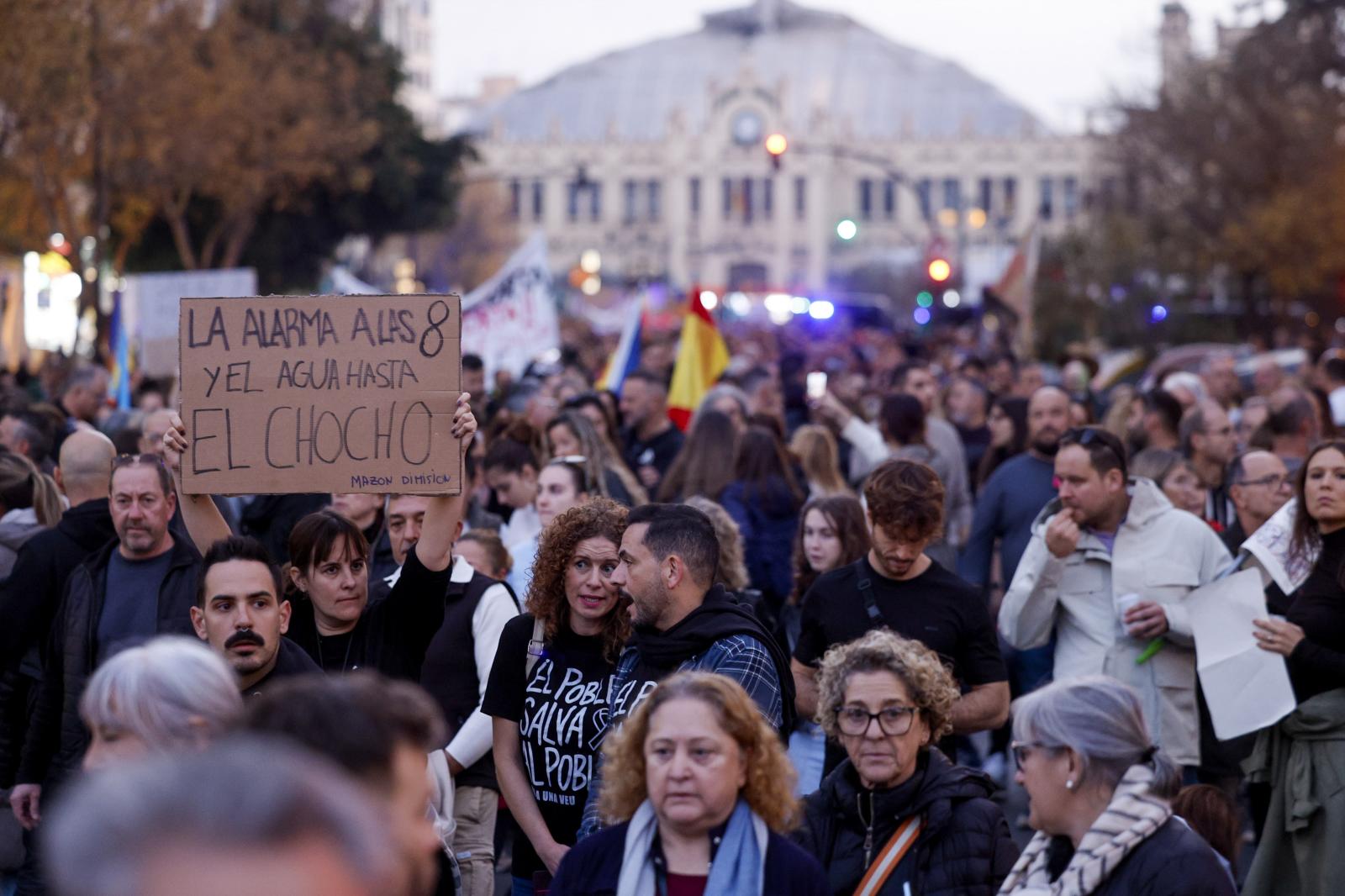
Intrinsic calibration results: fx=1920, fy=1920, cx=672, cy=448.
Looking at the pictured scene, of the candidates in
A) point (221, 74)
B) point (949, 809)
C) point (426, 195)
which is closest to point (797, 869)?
point (949, 809)

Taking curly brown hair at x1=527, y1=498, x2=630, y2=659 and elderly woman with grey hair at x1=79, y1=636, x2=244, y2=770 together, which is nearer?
elderly woman with grey hair at x1=79, y1=636, x2=244, y2=770

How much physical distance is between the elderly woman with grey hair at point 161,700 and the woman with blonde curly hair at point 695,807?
90 centimetres

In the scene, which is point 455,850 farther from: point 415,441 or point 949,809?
point 949,809

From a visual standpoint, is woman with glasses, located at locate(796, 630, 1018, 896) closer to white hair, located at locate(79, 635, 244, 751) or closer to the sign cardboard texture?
the sign cardboard texture

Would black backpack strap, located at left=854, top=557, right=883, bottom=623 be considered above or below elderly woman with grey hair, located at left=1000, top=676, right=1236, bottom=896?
above

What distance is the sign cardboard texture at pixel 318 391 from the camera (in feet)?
17.5

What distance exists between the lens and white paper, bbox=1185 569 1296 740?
624 centimetres

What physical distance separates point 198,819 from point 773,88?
12879cm

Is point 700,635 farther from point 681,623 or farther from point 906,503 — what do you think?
point 906,503

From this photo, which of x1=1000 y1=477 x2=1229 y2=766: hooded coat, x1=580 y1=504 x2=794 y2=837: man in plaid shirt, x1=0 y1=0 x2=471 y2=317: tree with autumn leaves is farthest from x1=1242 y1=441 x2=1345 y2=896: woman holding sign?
x1=0 y1=0 x2=471 y2=317: tree with autumn leaves

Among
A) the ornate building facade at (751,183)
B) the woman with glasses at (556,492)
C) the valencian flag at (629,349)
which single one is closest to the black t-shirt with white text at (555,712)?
the woman with glasses at (556,492)

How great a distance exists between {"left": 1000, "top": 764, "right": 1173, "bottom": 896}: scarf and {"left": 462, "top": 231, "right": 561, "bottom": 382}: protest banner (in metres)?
14.2

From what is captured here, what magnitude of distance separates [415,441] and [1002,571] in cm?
432

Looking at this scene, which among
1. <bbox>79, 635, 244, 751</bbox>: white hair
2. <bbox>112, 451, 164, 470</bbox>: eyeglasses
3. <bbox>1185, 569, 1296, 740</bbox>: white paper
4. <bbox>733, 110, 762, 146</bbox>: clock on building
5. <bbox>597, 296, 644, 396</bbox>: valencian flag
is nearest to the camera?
<bbox>79, 635, 244, 751</bbox>: white hair
